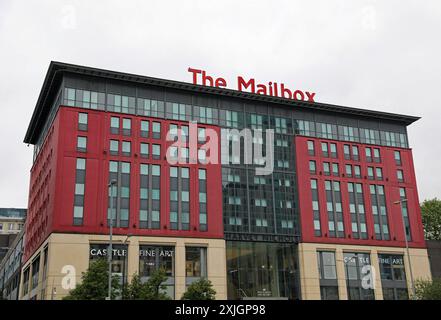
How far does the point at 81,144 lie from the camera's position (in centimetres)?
6912

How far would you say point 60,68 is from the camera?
69125 millimetres

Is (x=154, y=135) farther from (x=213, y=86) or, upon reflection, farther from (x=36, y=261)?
(x=36, y=261)

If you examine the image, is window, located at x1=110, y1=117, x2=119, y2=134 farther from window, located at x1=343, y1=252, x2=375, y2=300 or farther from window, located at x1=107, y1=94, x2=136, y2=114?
window, located at x1=343, y1=252, x2=375, y2=300

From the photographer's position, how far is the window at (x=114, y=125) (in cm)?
7103

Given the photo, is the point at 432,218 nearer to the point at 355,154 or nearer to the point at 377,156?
the point at 377,156

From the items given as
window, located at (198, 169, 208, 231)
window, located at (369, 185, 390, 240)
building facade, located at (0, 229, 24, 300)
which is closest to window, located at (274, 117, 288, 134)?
window, located at (198, 169, 208, 231)

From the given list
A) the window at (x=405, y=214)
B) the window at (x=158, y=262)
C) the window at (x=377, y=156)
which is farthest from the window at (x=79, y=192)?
the window at (x=405, y=214)

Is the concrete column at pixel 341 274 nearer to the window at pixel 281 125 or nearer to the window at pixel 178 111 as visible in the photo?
the window at pixel 281 125

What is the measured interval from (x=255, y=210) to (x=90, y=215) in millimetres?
23673

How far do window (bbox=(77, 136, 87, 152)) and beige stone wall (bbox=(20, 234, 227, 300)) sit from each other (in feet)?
38.1

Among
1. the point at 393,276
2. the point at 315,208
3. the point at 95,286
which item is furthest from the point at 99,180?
the point at 393,276

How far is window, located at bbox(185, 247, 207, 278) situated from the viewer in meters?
68.2
